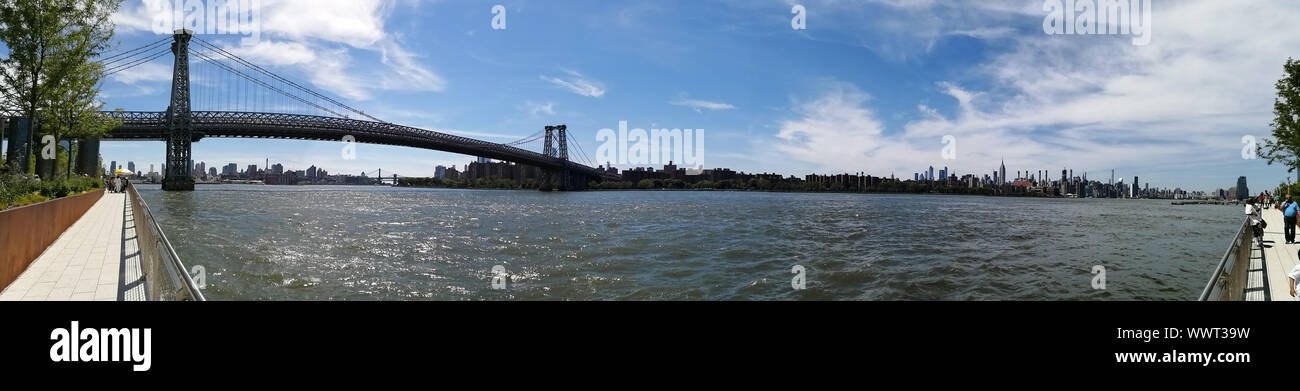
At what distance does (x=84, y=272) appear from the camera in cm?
834

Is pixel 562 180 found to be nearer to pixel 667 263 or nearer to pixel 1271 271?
pixel 667 263

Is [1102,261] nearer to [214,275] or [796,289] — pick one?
[796,289]

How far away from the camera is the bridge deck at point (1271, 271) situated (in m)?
8.41

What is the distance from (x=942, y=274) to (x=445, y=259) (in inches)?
510

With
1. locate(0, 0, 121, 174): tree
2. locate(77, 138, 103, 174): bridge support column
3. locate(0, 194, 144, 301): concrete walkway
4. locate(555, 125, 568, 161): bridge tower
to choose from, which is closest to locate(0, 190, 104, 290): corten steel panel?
locate(0, 194, 144, 301): concrete walkway

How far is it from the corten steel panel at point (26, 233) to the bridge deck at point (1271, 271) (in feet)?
59.3

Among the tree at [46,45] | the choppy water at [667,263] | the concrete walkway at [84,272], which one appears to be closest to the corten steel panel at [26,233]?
the concrete walkway at [84,272]

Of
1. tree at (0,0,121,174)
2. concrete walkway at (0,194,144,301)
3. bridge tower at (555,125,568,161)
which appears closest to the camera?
concrete walkway at (0,194,144,301)

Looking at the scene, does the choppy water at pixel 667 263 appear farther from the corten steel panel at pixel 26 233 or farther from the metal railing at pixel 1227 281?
the metal railing at pixel 1227 281

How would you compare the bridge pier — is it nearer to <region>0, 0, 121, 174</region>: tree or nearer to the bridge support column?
the bridge support column

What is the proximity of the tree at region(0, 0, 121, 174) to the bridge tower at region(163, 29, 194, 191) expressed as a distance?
48563 mm

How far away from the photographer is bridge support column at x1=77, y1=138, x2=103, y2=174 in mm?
62156
